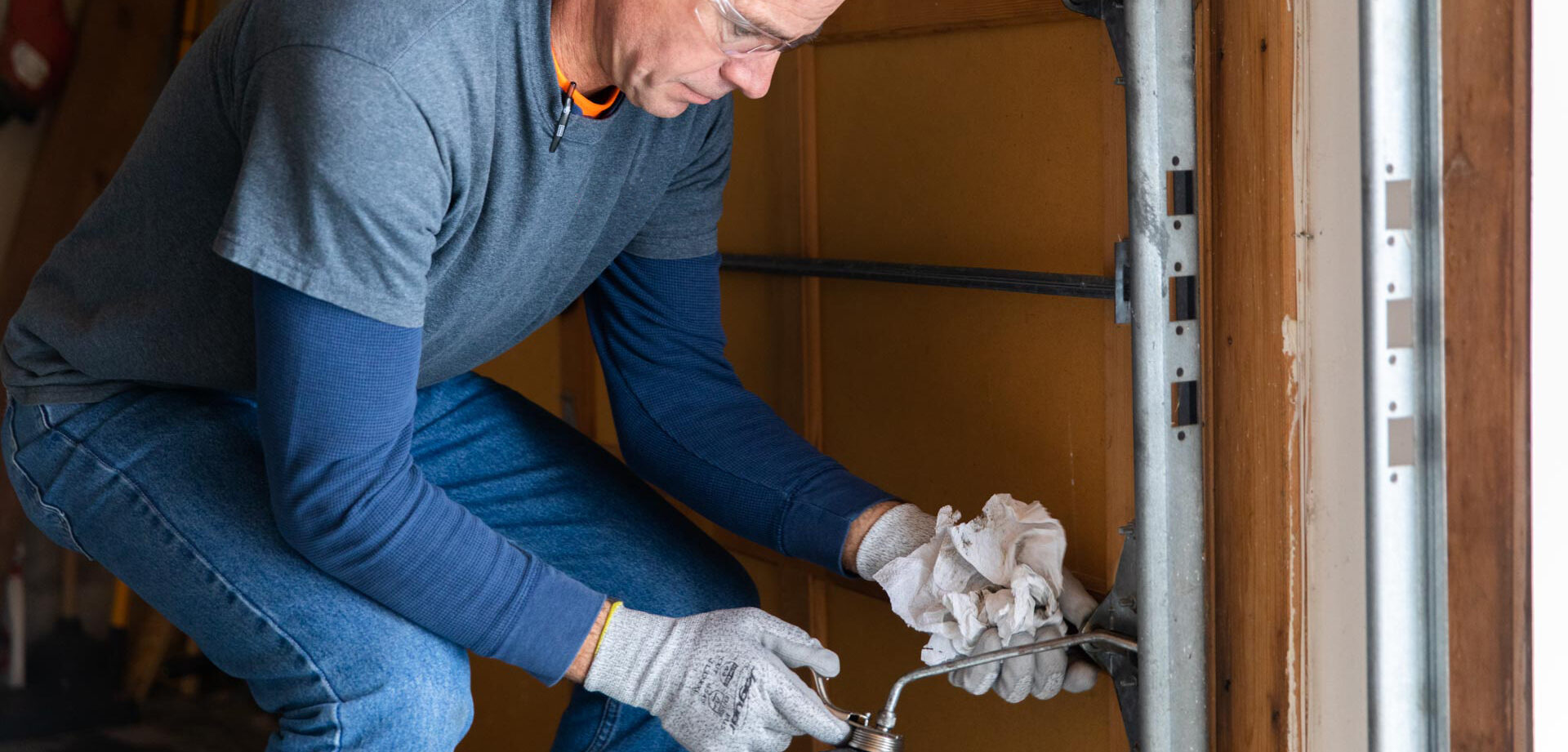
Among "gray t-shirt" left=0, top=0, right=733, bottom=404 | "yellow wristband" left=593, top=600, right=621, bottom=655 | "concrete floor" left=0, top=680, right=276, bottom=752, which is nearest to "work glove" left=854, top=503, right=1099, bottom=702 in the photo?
"yellow wristband" left=593, top=600, right=621, bottom=655

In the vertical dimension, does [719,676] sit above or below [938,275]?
below

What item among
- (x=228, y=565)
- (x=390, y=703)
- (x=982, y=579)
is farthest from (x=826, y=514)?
(x=228, y=565)

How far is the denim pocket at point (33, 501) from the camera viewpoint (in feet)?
4.50

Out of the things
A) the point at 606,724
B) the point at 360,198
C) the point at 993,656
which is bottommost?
the point at 606,724

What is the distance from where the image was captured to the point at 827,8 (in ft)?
3.80

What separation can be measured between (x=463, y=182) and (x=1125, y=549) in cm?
68

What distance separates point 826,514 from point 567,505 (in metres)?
0.30

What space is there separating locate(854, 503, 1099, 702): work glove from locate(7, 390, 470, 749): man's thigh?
420mm

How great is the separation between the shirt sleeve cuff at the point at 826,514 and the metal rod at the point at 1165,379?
31 centimetres

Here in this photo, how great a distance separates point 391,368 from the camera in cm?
114

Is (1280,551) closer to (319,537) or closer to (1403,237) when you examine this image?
(1403,237)

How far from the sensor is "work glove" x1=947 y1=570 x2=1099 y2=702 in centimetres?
134

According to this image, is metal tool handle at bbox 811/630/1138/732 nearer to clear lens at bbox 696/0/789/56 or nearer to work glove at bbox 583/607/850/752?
work glove at bbox 583/607/850/752

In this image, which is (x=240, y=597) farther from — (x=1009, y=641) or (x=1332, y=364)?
(x=1332, y=364)
